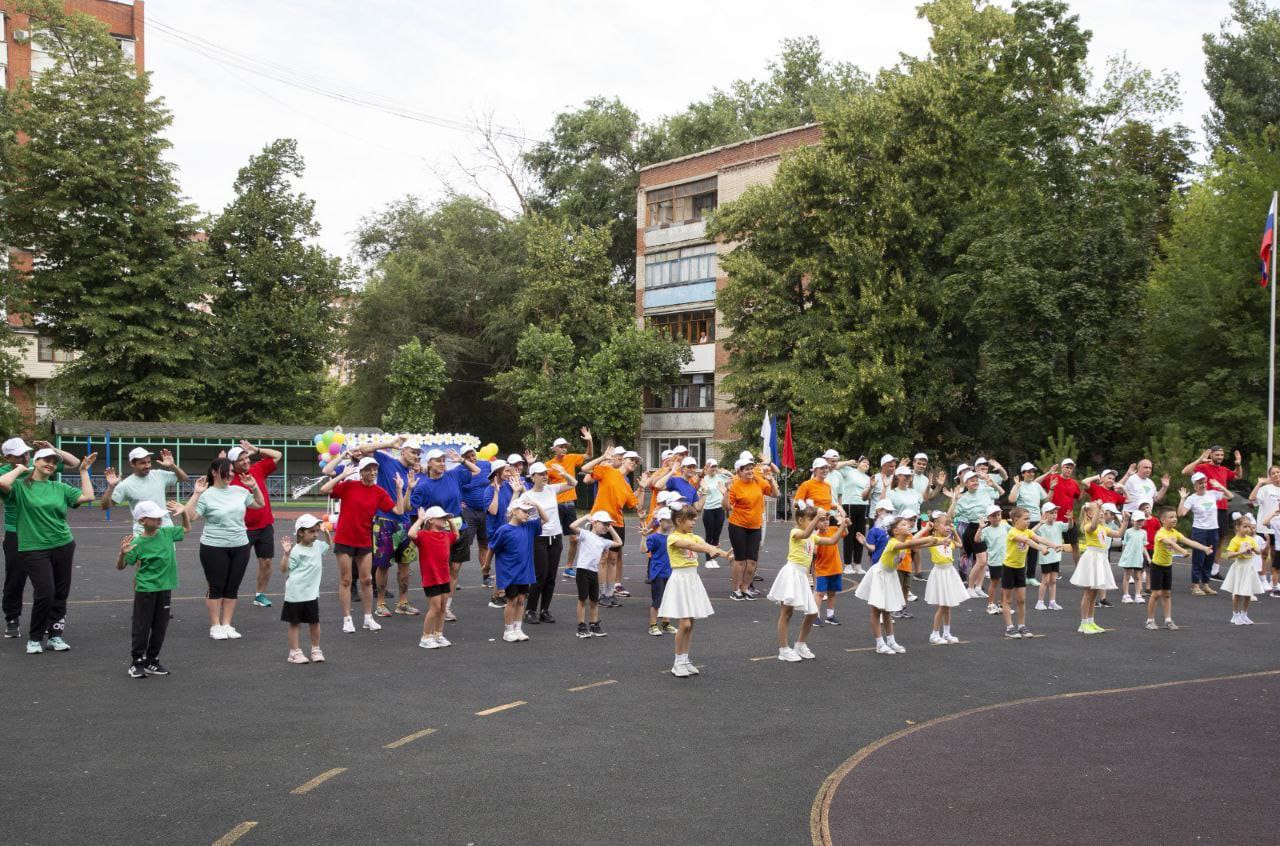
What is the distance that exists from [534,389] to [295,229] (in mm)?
13731

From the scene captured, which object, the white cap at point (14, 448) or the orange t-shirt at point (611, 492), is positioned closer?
the white cap at point (14, 448)

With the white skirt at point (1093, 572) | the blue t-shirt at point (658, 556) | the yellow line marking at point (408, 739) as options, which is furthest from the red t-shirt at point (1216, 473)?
the yellow line marking at point (408, 739)

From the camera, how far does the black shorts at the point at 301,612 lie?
10.3m

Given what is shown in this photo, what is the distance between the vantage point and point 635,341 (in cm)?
4684

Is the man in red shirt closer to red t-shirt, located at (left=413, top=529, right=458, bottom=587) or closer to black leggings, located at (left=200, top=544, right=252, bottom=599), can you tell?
black leggings, located at (left=200, top=544, right=252, bottom=599)

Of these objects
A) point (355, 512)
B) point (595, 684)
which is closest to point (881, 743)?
point (595, 684)

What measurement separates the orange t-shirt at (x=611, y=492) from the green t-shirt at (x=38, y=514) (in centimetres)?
617

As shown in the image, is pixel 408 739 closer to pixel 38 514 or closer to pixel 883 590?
pixel 38 514

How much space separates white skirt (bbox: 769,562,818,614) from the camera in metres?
10.9

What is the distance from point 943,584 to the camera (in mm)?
12250

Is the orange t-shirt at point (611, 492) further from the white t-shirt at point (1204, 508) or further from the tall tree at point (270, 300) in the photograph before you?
the tall tree at point (270, 300)

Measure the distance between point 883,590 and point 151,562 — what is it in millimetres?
7295

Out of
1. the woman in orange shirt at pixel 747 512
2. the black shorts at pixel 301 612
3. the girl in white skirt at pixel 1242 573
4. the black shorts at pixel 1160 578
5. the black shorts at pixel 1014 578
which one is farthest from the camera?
the woman in orange shirt at pixel 747 512

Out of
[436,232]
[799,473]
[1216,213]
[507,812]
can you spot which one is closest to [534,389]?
[799,473]
